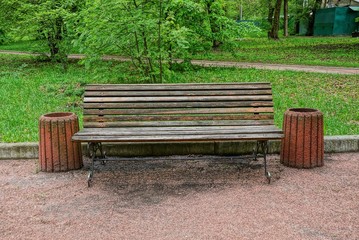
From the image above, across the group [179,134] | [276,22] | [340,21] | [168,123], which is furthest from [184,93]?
[340,21]

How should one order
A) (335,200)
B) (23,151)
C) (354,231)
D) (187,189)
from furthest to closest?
(23,151)
(187,189)
(335,200)
(354,231)

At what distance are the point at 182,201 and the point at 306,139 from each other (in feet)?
6.38

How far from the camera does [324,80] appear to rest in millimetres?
13102

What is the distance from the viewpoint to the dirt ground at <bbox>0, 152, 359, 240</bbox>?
4102 millimetres

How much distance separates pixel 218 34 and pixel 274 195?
1337 centimetres

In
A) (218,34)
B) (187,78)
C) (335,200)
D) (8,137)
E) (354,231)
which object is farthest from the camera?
(218,34)

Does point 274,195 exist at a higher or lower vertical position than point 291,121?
lower

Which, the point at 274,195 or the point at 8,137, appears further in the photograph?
the point at 8,137

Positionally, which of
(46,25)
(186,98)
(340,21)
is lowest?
(186,98)

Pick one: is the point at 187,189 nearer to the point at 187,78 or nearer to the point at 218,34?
the point at 187,78

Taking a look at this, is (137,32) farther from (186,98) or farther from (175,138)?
(175,138)

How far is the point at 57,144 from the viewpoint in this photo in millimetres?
5754

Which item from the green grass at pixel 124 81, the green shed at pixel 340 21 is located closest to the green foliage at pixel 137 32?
the green grass at pixel 124 81

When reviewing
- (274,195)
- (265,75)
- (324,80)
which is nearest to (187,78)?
(265,75)
